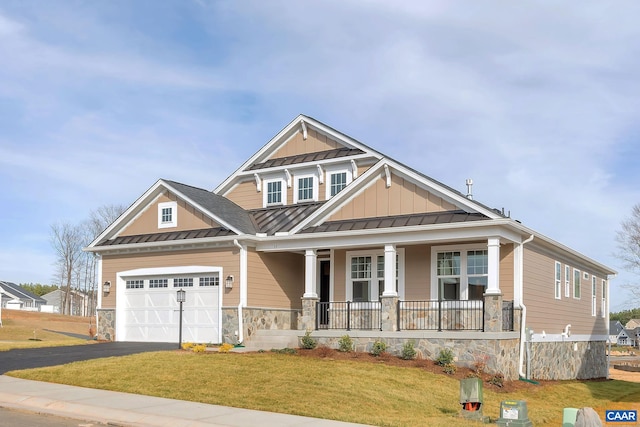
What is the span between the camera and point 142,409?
1289cm

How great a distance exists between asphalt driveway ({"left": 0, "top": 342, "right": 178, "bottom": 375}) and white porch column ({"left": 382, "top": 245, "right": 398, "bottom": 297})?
7131 millimetres

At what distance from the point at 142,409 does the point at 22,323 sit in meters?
38.8

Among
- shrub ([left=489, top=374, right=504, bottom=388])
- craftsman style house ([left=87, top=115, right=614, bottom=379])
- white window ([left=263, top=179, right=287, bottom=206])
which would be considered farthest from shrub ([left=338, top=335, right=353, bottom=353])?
white window ([left=263, top=179, right=287, bottom=206])

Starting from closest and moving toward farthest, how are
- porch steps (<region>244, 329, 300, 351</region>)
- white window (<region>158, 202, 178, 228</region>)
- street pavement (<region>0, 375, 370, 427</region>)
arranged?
street pavement (<region>0, 375, 370, 427</region>), porch steps (<region>244, 329, 300, 351</region>), white window (<region>158, 202, 178, 228</region>)

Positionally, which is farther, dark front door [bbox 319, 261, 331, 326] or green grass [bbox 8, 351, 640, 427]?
dark front door [bbox 319, 261, 331, 326]

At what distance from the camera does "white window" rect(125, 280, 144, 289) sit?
26766 mm

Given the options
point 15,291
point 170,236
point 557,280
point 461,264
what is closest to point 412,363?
point 461,264

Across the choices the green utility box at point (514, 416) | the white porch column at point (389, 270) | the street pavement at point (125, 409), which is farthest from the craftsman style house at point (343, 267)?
the street pavement at point (125, 409)

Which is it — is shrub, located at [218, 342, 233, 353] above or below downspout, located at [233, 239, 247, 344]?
below

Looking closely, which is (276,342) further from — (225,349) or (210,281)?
(210,281)

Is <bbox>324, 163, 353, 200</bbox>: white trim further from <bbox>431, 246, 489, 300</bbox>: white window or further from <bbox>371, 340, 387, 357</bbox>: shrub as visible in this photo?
<bbox>371, 340, 387, 357</bbox>: shrub

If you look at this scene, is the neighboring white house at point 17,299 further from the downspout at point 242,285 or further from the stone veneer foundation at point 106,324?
the downspout at point 242,285

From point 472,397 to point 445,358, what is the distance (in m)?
5.78

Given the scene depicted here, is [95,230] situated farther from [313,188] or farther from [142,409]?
[142,409]
